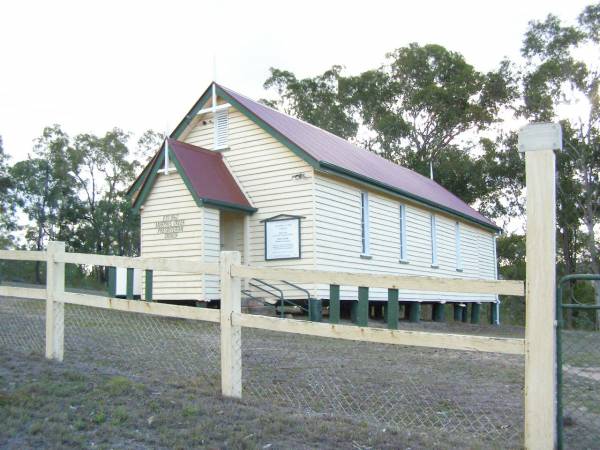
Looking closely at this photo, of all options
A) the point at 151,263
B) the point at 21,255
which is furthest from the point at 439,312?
the point at 151,263

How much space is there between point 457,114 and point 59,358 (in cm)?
3661

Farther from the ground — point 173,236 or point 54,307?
point 173,236

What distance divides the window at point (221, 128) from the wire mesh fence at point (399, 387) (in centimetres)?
828

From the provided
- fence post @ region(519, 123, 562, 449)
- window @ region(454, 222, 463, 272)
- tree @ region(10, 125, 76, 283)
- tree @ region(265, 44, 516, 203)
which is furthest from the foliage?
Result: fence post @ region(519, 123, 562, 449)

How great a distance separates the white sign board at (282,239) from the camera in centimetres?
1609

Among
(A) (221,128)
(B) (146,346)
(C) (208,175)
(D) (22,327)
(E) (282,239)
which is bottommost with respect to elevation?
(B) (146,346)

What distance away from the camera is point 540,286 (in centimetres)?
489

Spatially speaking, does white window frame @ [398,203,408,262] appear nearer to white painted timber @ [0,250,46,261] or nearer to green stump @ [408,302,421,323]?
green stump @ [408,302,421,323]

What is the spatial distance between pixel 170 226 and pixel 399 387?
9.82 metres

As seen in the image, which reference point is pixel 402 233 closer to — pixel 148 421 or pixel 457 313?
pixel 457 313

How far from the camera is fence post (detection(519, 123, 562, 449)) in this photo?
4.76 m

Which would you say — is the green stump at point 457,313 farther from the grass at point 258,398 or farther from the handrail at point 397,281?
the handrail at point 397,281

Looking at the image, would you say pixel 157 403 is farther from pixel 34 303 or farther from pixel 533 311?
pixel 34 303

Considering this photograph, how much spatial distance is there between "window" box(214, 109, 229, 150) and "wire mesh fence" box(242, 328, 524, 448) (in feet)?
27.2
